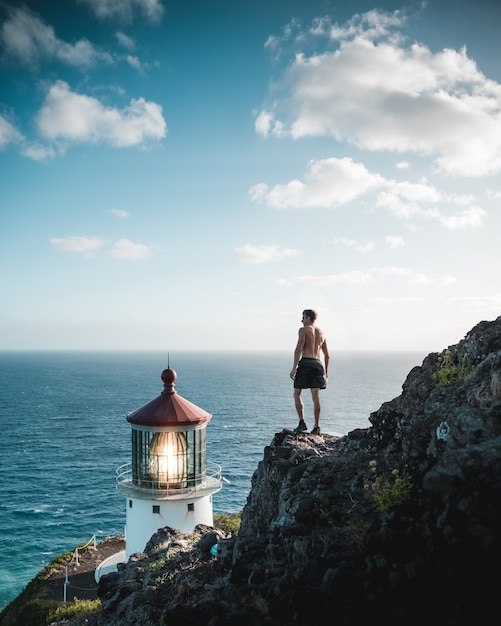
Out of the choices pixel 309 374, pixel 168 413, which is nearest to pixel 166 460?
pixel 168 413

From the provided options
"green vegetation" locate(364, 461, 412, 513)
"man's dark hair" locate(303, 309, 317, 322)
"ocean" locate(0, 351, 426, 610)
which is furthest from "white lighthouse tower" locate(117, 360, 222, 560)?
"green vegetation" locate(364, 461, 412, 513)

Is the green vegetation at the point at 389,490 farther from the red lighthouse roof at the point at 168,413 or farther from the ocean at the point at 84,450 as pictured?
the red lighthouse roof at the point at 168,413

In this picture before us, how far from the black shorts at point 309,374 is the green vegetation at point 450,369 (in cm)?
285

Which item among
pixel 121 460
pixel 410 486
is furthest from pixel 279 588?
pixel 121 460

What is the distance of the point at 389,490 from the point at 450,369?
8.14 ft

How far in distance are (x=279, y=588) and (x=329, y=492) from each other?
6.67 ft

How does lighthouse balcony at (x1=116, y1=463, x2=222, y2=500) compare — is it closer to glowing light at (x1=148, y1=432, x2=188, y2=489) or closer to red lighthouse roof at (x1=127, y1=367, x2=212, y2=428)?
glowing light at (x1=148, y1=432, x2=188, y2=489)

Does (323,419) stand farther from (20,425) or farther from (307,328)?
(307,328)

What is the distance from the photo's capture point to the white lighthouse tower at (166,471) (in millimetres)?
18188

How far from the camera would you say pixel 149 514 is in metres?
18.2

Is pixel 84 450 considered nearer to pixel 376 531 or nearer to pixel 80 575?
pixel 80 575

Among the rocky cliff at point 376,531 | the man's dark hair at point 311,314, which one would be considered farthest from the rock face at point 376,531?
the man's dark hair at point 311,314

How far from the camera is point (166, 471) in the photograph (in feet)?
61.2

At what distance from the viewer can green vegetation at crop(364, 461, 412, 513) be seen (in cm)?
→ 558
